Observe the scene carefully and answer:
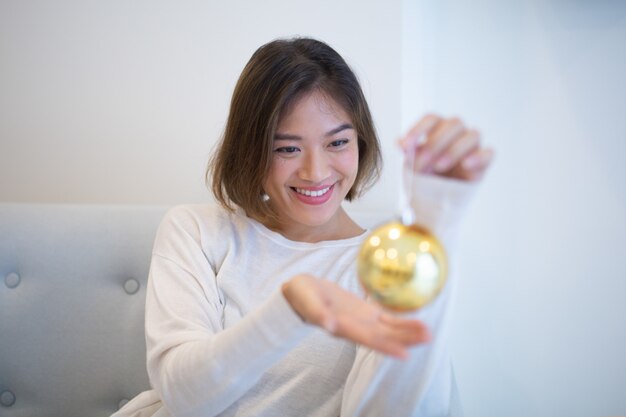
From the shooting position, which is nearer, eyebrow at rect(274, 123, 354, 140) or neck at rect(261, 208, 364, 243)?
eyebrow at rect(274, 123, 354, 140)

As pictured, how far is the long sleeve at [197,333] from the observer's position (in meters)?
0.68

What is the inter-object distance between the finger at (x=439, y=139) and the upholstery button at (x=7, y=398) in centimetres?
104

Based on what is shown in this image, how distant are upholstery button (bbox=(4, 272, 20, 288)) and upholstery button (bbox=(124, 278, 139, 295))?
22 cm

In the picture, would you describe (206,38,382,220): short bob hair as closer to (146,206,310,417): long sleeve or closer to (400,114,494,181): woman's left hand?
(146,206,310,417): long sleeve

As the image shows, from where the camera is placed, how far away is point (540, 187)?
1.31m

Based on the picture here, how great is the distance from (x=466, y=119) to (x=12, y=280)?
3.52 ft

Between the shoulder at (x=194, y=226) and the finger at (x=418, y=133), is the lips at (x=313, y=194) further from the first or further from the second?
the finger at (x=418, y=133)

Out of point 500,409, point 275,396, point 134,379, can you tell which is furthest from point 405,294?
point 500,409

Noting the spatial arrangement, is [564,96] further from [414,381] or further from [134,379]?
[134,379]

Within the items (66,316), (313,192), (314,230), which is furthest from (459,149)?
(66,316)

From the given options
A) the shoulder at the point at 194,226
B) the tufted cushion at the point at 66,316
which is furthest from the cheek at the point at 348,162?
→ the tufted cushion at the point at 66,316

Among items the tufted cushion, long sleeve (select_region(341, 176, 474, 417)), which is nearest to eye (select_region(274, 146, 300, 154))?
long sleeve (select_region(341, 176, 474, 417))

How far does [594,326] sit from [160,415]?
1011 mm

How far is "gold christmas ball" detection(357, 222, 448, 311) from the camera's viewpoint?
53 cm
